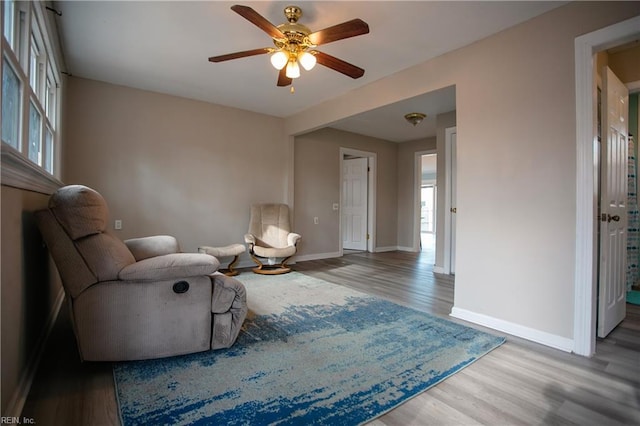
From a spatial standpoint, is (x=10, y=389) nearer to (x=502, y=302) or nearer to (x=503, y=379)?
(x=503, y=379)

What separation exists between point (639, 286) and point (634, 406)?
311cm

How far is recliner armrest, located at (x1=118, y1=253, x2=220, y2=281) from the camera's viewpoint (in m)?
1.74

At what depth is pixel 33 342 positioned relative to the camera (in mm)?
1684

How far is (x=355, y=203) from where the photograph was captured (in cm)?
656

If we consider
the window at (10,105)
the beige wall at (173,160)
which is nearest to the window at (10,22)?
the window at (10,105)

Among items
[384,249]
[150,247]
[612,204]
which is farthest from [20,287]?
[384,249]

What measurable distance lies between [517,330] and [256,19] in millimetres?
2871

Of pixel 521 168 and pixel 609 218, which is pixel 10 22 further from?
pixel 609 218

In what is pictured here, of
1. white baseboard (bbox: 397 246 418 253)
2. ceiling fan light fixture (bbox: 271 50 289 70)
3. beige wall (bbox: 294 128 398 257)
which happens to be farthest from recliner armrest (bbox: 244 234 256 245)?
white baseboard (bbox: 397 246 418 253)

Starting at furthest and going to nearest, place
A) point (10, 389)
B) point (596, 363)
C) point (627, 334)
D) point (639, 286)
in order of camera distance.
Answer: point (639, 286) → point (627, 334) → point (596, 363) → point (10, 389)

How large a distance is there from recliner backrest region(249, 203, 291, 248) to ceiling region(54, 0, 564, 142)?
65.9 inches

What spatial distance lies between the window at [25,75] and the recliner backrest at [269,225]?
8.16ft

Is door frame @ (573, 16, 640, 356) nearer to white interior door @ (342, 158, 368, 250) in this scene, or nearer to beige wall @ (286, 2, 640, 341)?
beige wall @ (286, 2, 640, 341)

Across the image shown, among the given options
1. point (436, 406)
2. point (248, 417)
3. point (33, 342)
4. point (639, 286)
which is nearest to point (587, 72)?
point (436, 406)
